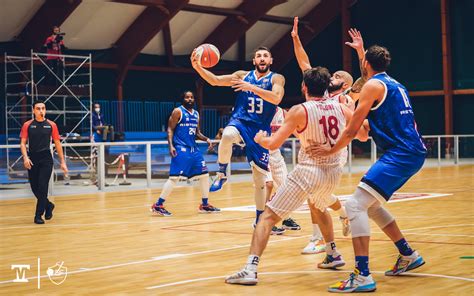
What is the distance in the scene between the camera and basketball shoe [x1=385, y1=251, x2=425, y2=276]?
6812 millimetres

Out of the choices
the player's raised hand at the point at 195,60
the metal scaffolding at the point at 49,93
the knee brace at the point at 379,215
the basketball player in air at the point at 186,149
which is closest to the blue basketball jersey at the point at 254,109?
the player's raised hand at the point at 195,60

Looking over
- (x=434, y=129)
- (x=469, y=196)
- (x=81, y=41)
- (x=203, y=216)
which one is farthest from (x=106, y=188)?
(x=434, y=129)

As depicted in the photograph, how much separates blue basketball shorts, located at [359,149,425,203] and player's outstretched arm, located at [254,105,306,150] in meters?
0.73

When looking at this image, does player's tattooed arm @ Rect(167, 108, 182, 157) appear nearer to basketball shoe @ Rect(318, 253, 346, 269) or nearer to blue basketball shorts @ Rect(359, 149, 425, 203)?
basketball shoe @ Rect(318, 253, 346, 269)

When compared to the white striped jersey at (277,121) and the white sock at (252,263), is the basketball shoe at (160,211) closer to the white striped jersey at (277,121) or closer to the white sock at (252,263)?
the white striped jersey at (277,121)

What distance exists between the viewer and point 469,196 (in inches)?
607

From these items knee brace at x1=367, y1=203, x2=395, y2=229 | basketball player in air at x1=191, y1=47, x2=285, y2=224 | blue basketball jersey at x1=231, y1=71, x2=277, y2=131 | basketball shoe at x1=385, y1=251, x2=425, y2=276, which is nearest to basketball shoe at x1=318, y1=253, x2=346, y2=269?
basketball shoe at x1=385, y1=251, x2=425, y2=276

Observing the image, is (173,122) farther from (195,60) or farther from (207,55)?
(195,60)

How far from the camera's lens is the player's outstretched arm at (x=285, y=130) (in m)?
6.49

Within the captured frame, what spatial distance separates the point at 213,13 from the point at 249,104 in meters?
21.5

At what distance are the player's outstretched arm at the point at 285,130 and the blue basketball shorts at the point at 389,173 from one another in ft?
2.40

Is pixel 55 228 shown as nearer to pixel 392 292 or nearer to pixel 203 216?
pixel 203 216

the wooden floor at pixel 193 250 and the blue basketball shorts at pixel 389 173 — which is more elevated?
the blue basketball shorts at pixel 389 173

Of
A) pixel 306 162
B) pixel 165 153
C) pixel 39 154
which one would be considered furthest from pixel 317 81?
pixel 165 153
